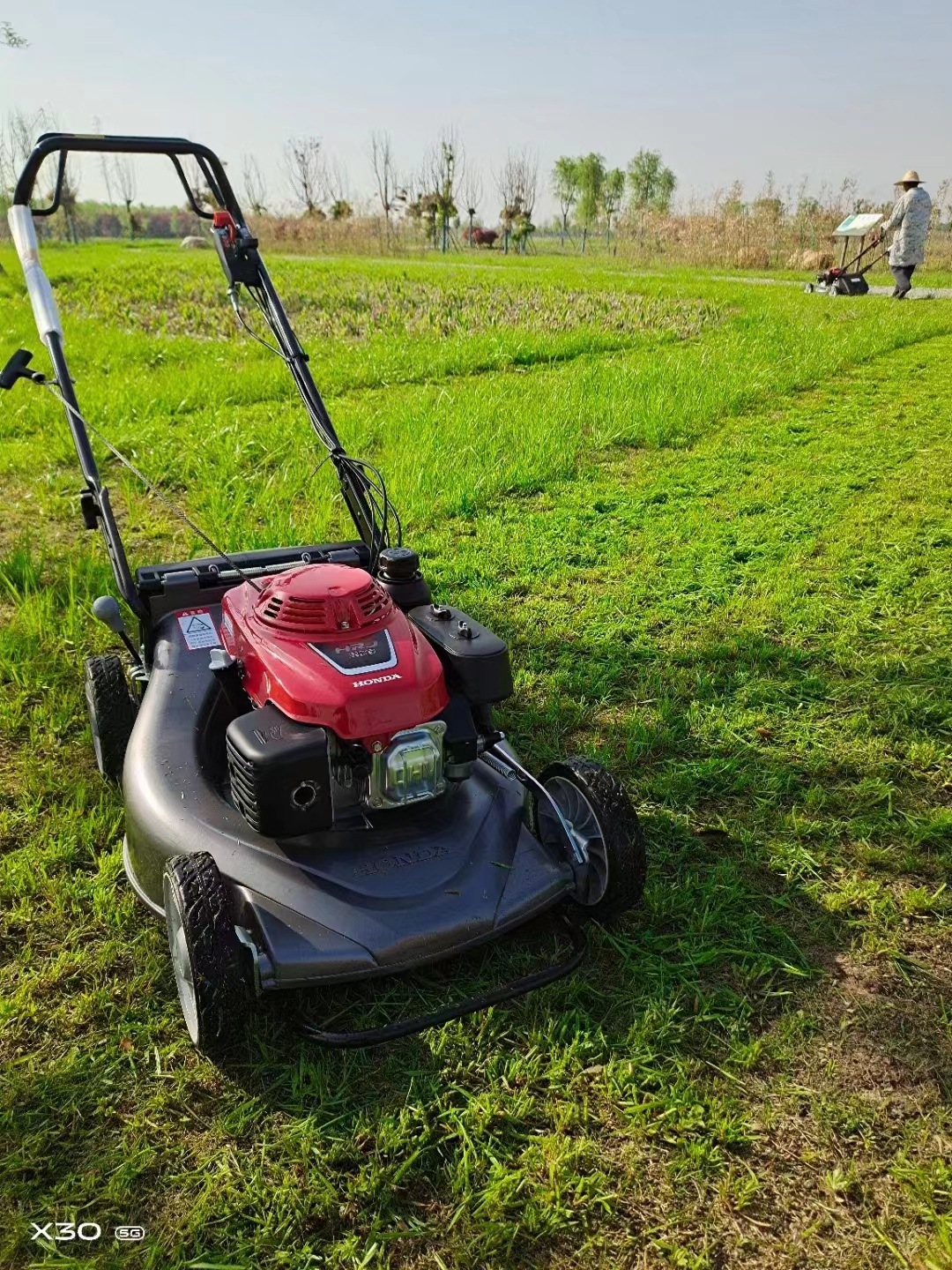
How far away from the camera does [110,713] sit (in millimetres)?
2941

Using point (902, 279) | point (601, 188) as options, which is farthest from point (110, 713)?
point (601, 188)

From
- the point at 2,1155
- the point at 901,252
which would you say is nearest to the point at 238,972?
the point at 2,1155

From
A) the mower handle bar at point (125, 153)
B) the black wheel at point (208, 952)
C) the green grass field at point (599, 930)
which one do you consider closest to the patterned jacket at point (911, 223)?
the green grass field at point (599, 930)

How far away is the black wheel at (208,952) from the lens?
1863 mm

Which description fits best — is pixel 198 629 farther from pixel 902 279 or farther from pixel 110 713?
pixel 902 279

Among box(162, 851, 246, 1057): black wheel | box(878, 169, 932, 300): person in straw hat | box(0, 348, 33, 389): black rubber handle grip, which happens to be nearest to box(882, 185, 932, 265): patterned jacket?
box(878, 169, 932, 300): person in straw hat

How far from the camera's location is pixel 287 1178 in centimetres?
176

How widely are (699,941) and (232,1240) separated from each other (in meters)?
1.24

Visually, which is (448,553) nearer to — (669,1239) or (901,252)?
(669,1239)

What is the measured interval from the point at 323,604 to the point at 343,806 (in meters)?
0.49

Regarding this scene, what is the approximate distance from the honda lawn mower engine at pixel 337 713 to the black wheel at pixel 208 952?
7.0 inches

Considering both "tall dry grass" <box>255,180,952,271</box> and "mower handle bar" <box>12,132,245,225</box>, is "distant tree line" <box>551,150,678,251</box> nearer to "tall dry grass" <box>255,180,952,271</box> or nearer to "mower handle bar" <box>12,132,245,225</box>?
"tall dry grass" <box>255,180,952,271</box>
